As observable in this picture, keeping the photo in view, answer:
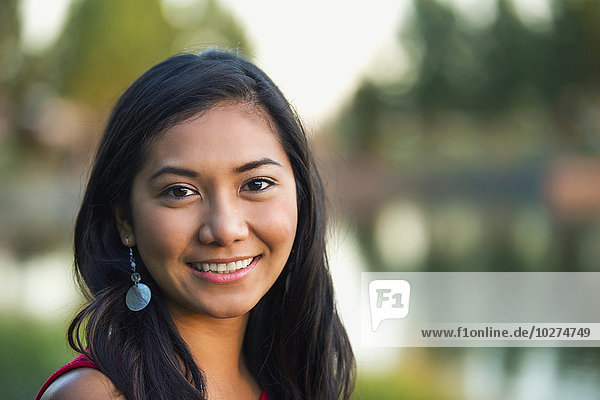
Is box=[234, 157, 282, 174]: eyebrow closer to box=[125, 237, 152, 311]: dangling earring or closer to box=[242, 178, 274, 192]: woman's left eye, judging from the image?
box=[242, 178, 274, 192]: woman's left eye

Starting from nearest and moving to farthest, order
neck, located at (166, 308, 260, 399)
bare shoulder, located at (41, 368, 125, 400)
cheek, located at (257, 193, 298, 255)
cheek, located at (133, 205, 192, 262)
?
bare shoulder, located at (41, 368, 125, 400)
cheek, located at (133, 205, 192, 262)
cheek, located at (257, 193, 298, 255)
neck, located at (166, 308, 260, 399)

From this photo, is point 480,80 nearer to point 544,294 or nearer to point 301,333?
point 544,294

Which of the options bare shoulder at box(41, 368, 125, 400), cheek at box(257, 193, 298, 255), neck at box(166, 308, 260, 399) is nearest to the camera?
bare shoulder at box(41, 368, 125, 400)

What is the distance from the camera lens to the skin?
1.99 meters

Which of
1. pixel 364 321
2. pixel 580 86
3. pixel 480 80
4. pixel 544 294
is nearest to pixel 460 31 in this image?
pixel 480 80

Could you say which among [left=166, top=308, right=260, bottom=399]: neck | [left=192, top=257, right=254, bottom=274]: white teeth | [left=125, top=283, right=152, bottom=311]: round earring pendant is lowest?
[left=166, top=308, right=260, bottom=399]: neck

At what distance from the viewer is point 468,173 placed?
4141cm

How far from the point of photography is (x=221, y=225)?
6.47 feet

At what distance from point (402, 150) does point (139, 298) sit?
42.8 meters

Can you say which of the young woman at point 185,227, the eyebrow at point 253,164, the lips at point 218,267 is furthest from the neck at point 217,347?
the eyebrow at point 253,164

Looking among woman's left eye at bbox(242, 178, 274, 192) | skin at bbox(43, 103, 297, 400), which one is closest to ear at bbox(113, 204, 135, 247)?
skin at bbox(43, 103, 297, 400)

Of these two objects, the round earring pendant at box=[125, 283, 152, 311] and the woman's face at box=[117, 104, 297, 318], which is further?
the round earring pendant at box=[125, 283, 152, 311]

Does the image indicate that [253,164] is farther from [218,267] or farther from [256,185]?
[218,267]

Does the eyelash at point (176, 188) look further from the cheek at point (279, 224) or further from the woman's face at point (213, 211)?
the cheek at point (279, 224)
